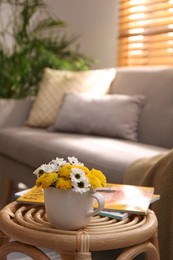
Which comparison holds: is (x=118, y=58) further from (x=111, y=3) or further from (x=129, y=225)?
(x=129, y=225)

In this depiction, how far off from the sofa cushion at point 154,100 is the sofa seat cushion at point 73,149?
0.14 meters

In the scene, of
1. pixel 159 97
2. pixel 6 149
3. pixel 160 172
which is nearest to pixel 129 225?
pixel 160 172

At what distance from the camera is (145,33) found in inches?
160

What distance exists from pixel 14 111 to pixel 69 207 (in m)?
2.40

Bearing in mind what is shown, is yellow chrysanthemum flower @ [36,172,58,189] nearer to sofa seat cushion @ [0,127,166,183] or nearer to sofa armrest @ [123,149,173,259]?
sofa armrest @ [123,149,173,259]

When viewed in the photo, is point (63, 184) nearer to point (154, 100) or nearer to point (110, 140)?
point (110, 140)

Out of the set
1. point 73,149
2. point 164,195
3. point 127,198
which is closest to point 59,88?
point 73,149

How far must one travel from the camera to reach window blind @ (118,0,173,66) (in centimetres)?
386

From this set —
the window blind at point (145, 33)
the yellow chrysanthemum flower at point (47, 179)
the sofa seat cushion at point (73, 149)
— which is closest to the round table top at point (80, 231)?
the yellow chrysanthemum flower at point (47, 179)

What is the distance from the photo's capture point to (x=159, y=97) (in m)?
3.00

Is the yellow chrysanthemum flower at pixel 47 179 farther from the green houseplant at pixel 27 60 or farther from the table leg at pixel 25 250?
the green houseplant at pixel 27 60

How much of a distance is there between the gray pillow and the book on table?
55.5 inches

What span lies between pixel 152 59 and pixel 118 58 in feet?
1.35

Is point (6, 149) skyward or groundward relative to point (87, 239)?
groundward
